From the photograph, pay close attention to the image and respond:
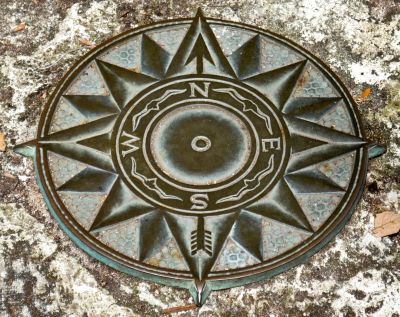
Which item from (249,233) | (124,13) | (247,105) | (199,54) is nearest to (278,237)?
(249,233)

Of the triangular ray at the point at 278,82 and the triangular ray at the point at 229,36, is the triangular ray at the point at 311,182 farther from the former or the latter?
the triangular ray at the point at 229,36

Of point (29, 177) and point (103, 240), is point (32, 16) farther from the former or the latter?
point (103, 240)

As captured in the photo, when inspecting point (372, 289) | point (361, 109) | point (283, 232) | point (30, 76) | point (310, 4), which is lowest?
point (372, 289)

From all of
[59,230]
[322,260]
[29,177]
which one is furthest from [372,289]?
[29,177]

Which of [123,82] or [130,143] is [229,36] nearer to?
[123,82]

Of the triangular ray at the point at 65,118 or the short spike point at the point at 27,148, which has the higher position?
the triangular ray at the point at 65,118

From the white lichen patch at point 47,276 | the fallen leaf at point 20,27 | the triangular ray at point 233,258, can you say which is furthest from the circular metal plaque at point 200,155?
the fallen leaf at point 20,27
